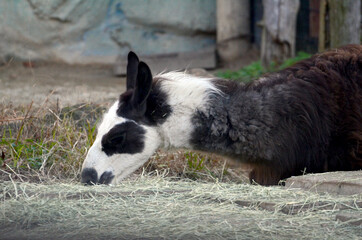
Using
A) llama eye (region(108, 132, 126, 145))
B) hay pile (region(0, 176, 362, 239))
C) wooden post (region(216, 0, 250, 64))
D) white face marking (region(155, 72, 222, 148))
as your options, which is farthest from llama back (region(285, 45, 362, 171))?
wooden post (region(216, 0, 250, 64))

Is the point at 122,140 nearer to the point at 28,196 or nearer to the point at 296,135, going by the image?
the point at 28,196

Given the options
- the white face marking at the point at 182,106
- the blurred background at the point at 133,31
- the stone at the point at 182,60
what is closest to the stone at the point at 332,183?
the white face marking at the point at 182,106

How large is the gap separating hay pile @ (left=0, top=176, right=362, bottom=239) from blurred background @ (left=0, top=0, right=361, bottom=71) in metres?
7.18

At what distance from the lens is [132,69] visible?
5.09m

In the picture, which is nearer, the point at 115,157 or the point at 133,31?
the point at 115,157

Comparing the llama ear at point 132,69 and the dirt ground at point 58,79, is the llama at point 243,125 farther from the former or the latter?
the dirt ground at point 58,79

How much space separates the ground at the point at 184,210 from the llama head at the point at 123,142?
0.15 metres

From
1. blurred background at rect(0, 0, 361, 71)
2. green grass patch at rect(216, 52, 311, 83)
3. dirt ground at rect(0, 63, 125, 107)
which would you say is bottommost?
dirt ground at rect(0, 63, 125, 107)

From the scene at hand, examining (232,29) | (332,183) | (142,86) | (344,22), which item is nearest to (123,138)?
(142,86)

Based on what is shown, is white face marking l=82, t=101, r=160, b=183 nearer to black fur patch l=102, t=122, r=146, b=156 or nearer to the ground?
black fur patch l=102, t=122, r=146, b=156

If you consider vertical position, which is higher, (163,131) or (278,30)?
(163,131)

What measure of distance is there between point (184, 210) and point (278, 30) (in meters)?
7.35

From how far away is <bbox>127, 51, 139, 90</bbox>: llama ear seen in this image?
502 cm

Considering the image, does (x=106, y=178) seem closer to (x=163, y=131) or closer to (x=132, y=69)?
(x=163, y=131)
